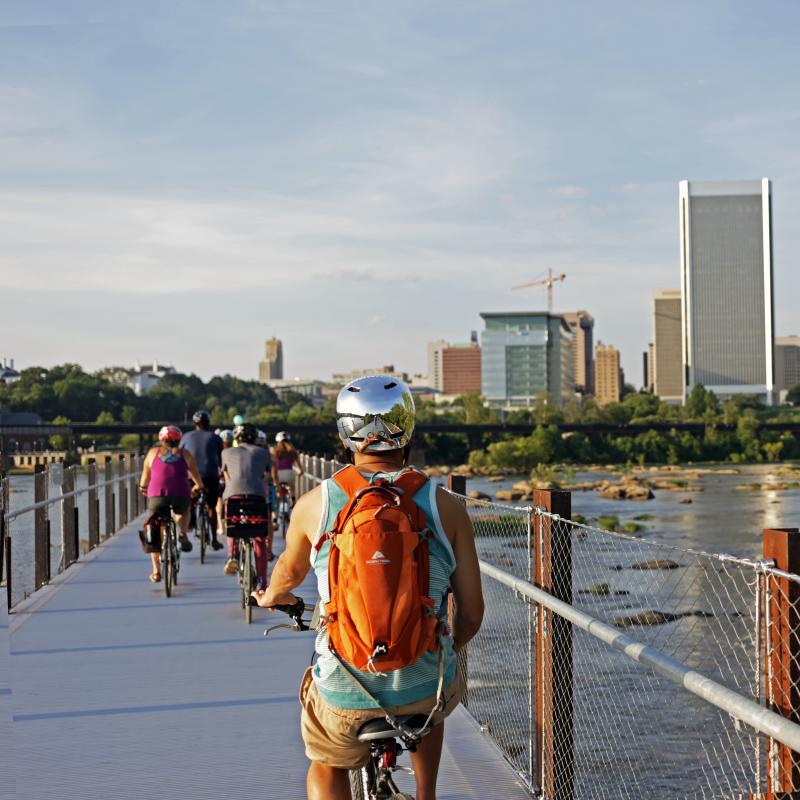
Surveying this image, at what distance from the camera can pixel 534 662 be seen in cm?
538

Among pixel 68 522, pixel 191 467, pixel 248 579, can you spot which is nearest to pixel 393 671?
pixel 248 579

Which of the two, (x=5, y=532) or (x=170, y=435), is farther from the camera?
(x=170, y=435)

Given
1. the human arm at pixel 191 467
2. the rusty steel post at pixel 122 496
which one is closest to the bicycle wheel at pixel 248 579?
the human arm at pixel 191 467

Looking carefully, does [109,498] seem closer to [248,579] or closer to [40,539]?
[40,539]

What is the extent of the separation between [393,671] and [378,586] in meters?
0.26

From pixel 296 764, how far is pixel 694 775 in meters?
13.2

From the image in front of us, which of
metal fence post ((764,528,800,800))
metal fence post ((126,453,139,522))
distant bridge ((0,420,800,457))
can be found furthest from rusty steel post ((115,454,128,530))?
distant bridge ((0,420,800,457))

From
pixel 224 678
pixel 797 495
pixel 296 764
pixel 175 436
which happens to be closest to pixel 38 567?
pixel 175 436

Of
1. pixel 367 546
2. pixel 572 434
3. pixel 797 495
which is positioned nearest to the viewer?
pixel 367 546

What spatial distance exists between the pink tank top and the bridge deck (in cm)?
104

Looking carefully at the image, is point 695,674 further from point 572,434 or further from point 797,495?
point 572,434

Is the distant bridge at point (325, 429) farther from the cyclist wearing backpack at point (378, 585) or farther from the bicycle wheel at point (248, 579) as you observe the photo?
the cyclist wearing backpack at point (378, 585)

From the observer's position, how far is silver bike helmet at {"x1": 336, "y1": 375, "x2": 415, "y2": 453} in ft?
10.6

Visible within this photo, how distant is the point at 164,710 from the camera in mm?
6516
